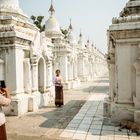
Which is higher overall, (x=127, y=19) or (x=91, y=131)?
(x=127, y=19)

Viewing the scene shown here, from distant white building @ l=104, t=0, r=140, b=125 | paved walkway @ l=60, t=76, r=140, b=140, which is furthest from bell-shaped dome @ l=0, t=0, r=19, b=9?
paved walkway @ l=60, t=76, r=140, b=140

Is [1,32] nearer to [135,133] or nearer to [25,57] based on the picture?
[25,57]

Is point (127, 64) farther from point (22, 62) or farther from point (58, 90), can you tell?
point (58, 90)

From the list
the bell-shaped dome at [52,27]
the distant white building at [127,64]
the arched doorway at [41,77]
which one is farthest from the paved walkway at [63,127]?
the bell-shaped dome at [52,27]

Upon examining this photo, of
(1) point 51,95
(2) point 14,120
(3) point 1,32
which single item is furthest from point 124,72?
(1) point 51,95

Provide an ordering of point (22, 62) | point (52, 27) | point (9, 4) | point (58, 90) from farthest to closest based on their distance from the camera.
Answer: point (52, 27) < point (58, 90) < point (9, 4) < point (22, 62)

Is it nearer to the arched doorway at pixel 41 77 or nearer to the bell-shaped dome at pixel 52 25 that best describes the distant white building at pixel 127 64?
the arched doorway at pixel 41 77

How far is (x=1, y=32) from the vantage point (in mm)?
9406

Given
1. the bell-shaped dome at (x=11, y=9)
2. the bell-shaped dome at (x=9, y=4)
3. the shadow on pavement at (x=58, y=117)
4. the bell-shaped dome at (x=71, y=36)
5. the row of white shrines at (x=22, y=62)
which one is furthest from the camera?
the bell-shaped dome at (x=71, y=36)

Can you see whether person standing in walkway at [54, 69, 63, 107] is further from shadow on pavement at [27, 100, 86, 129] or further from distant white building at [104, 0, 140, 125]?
distant white building at [104, 0, 140, 125]

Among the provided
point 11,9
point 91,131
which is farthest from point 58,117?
point 11,9

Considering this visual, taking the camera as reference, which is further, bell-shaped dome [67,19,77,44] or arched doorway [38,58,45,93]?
bell-shaped dome [67,19,77,44]

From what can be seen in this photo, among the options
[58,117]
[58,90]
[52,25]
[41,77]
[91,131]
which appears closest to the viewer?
[91,131]

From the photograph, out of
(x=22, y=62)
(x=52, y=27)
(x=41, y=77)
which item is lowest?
(x=41, y=77)
